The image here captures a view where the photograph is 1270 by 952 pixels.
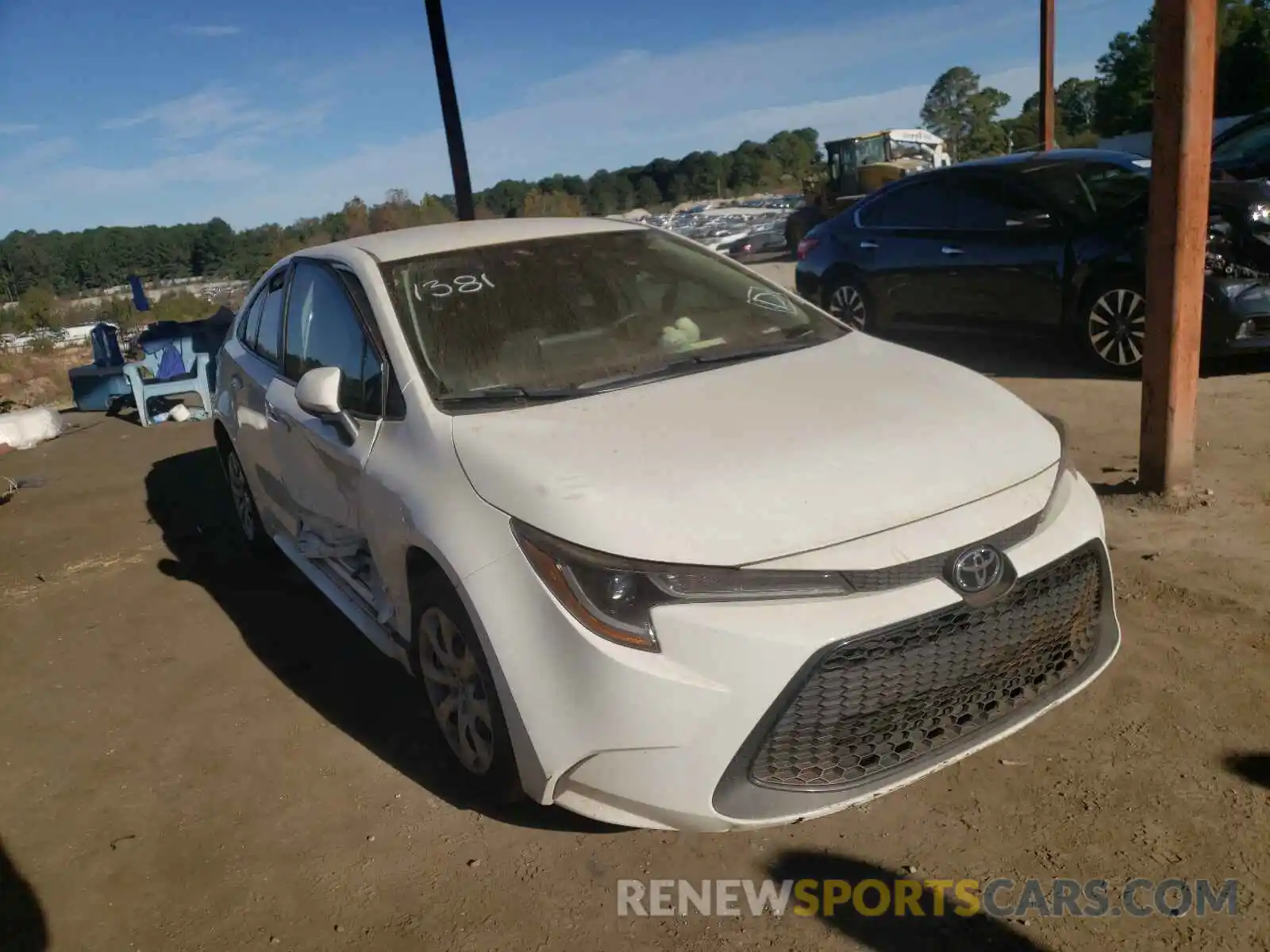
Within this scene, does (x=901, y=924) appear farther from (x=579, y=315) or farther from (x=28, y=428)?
(x=28, y=428)

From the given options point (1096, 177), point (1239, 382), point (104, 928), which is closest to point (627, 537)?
point (104, 928)

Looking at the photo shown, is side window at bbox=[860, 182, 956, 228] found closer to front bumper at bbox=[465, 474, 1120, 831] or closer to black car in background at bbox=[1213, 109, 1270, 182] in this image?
black car in background at bbox=[1213, 109, 1270, 182]

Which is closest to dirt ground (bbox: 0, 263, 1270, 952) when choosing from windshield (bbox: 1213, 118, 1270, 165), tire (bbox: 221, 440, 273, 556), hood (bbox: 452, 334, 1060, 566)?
tire (bbox: 221, 440, 273, 556)

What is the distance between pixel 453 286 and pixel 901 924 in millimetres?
2418

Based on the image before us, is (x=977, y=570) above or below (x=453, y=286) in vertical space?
below

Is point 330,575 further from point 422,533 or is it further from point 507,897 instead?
point 507,897

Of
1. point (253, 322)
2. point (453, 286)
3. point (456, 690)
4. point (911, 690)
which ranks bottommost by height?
point (456, 690)

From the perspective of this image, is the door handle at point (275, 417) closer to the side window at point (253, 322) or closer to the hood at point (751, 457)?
the side window at point (253, 322)

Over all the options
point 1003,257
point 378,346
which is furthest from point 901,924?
point 1003,257

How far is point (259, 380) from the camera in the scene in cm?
471

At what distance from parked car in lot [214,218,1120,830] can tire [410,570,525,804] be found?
1cm

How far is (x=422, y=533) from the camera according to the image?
9.46ft

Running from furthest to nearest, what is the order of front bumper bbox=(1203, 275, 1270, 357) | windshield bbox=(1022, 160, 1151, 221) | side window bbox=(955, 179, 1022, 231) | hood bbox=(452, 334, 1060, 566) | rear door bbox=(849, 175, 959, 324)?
rear door bbox=(849, 175, 959, 324), side window bbox=(955, 179, 1022, 231), windshield bbox=(1022, 160, 1151, 221), front bumper bbox=(1203, 275, 1270, 357), hood bbox=(452, 334, 1060, 566)

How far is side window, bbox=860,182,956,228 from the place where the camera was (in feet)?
27.0
